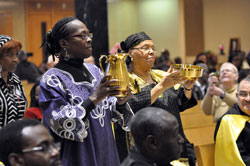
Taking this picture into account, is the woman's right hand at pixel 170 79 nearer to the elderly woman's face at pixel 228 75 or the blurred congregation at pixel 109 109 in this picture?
the blurred congregation at pixel 109 109

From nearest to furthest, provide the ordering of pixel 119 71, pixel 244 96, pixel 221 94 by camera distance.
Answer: pixel 119 71 < pixel 244 96 < pixel 221 94

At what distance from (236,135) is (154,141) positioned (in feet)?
5.96

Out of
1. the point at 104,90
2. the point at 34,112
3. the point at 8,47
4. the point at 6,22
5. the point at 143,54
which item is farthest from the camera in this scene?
the point at 6,22

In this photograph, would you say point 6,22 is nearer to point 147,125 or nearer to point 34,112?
point 34,112

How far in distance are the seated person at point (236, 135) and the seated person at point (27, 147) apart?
2.09 m

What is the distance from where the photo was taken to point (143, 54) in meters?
3.18

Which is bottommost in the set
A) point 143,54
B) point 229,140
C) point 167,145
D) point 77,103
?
point 229,140

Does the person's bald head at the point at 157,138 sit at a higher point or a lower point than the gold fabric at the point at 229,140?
higher

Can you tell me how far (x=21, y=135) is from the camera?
181 cm

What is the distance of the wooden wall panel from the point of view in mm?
12102

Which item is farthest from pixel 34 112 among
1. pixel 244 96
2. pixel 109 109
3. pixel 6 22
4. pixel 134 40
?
pixel 6 22

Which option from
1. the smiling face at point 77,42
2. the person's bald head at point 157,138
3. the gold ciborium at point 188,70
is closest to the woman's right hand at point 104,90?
the smiling face at point 77,42

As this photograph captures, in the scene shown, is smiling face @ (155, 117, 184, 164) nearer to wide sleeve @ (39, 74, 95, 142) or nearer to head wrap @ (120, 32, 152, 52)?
wide sleeve @ (39, 74, 95, 142)

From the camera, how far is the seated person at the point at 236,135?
11.7ft
